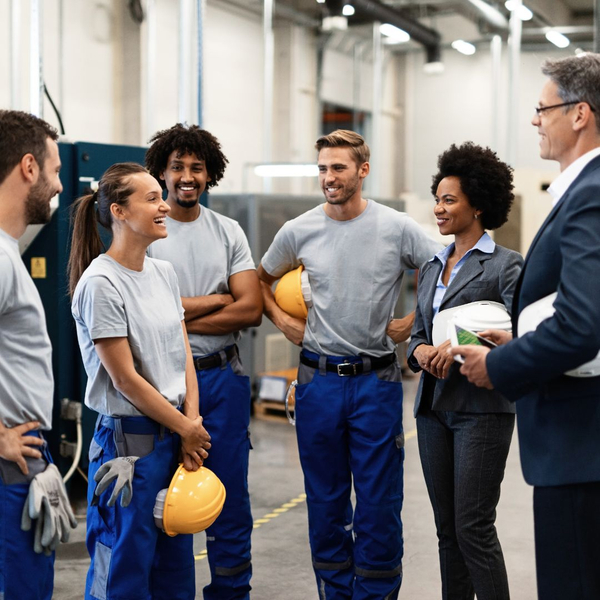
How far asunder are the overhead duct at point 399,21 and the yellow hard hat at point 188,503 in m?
9.77

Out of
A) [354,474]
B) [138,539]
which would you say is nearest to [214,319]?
[354,474]

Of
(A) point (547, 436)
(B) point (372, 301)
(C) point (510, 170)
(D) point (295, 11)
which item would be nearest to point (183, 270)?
(B) point (372, 301)

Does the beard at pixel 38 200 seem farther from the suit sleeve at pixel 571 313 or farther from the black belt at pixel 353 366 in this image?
the black belt at pixel 353 366

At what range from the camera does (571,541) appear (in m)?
1.88

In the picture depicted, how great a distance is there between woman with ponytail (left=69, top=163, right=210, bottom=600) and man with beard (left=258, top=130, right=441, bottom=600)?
0.60 metres

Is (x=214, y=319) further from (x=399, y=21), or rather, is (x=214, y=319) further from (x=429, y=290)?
(x=399, y=21)

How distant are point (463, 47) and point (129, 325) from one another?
12.5m

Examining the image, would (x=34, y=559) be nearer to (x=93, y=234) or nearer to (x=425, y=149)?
(x=93, y=234)

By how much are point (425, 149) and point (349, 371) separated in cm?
1277

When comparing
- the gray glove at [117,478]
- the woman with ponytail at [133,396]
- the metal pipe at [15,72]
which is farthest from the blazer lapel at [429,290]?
the metal pipe at [15,72]

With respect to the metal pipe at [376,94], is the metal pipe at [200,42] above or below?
below

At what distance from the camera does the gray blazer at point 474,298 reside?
261cm

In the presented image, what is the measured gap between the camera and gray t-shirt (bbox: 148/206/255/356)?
3.14m

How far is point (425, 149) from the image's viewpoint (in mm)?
15242
